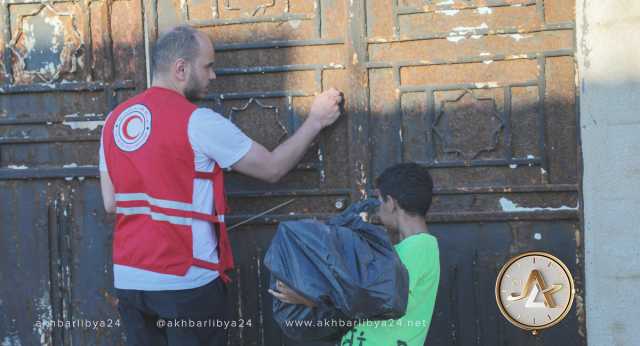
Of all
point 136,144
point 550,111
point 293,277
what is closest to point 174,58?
point 136,144

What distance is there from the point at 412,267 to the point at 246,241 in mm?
1331

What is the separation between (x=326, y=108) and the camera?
3.88 meters

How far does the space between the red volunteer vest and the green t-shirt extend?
2.59ft

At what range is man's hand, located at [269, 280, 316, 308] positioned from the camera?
2.91 metres

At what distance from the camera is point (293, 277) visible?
9.41ft

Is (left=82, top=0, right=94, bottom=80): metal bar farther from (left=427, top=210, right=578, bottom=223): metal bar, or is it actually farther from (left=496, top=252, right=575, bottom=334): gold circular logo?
(left=496, top=252, right=575, bottom=334): gold circular logo

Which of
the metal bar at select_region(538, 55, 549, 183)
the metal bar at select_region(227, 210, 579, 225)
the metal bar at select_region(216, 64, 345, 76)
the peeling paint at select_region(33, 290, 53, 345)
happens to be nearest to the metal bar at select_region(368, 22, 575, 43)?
the metal bar at select_region(538, 55, 549, 183)

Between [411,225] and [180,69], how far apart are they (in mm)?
1177

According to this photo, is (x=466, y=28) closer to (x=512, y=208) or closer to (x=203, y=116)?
(x=512, y=208)

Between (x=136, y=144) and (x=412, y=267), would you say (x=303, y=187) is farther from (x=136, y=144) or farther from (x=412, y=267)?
(x=412, y=267)

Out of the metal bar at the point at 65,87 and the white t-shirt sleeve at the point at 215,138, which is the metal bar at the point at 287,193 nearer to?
the white t-shirt sleeve at the point at 215,138

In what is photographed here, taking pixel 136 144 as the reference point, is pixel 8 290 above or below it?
below

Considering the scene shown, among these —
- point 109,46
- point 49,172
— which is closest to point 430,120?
point 109,46

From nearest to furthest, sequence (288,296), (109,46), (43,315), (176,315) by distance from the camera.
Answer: (288,296) → (176,315) → (109,46) → (43,315)
